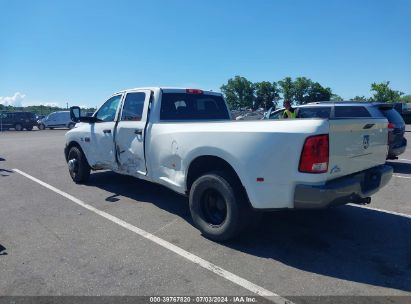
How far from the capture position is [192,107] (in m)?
5.94

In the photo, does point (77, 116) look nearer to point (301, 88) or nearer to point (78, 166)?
point (78, 166)

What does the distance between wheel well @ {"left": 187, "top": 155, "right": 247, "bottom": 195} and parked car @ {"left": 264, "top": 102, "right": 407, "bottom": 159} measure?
545 cm

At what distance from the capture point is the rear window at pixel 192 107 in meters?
5.54

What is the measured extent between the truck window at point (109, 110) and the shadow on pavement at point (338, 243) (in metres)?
1.82

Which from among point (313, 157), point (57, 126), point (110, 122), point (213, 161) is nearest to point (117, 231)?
point (213, 161)

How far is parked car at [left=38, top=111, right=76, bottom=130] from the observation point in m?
35.2

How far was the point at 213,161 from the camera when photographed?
4.37 metres

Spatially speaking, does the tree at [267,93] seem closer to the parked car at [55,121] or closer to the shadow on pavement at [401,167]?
the parked car at [55,121]

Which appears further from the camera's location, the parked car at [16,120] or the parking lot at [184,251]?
the parked car at [16,120]

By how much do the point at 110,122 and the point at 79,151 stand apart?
1446 millimetres

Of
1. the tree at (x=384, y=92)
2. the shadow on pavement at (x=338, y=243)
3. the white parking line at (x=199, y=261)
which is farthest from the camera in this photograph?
the tree at (x=384, y=92)

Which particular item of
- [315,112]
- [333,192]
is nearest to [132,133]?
[333,192]

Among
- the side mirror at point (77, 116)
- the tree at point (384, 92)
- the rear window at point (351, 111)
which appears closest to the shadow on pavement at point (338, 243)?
the side mirror at point (77, 116)

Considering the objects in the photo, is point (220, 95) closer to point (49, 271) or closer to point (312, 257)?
point (312, 257)
